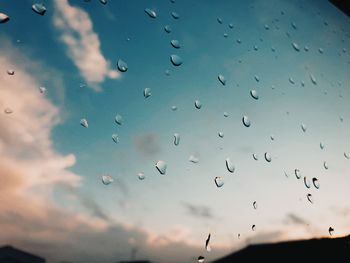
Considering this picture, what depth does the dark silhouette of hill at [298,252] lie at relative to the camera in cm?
886

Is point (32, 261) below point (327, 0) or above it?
below

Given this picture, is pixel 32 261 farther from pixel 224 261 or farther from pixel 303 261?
pixel 303 261

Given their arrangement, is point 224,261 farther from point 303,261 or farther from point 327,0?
point 327,0

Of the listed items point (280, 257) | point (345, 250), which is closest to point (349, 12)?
point (345, 250)

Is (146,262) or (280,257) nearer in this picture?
(280,257)

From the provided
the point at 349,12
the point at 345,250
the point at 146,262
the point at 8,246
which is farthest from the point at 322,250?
the point at 8,246

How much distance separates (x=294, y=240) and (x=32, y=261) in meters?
19.0

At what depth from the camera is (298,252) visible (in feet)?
35.5

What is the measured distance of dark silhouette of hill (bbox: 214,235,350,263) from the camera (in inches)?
349

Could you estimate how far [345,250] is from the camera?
877cm

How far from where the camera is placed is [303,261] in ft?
35.1

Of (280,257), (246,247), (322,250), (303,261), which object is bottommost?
(246,247)

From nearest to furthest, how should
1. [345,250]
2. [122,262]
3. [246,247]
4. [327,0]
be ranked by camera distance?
[327,0] → [345,250] → [246,247] → [122,262]

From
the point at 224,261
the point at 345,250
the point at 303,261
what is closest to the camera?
the point at 345,250
